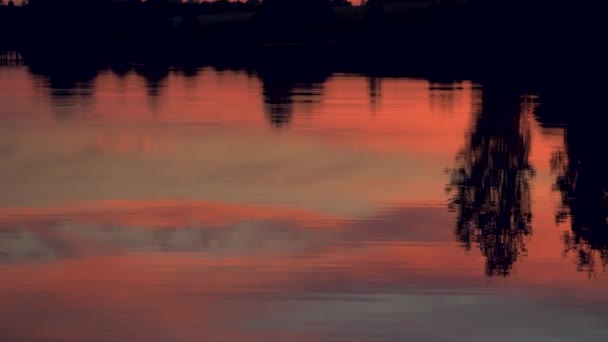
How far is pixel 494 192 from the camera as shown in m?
22.8

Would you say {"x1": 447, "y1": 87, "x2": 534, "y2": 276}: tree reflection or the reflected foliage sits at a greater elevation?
{"x1": 447, "y1": 87, "x2": 534, "y2": 276}: tree reflection

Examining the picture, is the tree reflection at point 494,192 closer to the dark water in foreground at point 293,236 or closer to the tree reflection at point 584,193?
the dark water in foreground at point 293,236

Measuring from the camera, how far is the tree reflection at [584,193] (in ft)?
56.2

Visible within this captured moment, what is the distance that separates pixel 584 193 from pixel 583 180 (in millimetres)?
1768

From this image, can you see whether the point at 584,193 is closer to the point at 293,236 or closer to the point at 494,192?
the point at 494,192

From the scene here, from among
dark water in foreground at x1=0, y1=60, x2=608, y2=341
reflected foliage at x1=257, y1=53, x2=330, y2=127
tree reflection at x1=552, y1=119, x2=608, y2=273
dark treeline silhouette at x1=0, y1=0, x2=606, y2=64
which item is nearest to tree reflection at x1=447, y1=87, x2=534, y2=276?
dark water in foreground at x1=0, y1=60, x2=608, y2=341

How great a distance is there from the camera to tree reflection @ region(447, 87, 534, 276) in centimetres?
1744

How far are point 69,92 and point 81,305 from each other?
144 feet

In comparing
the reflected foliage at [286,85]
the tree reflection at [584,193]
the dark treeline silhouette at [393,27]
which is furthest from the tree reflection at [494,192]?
the dark treeline silhouette at [393,27]

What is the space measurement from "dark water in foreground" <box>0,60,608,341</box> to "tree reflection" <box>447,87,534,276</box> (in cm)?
6

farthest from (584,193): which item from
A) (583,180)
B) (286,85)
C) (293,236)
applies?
(286,85)

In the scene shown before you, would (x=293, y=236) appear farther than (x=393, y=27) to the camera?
No

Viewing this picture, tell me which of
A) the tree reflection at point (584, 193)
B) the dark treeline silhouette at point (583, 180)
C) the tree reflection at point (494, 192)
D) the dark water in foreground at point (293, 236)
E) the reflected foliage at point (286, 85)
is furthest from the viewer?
the reflected foliage at point (286, 85)

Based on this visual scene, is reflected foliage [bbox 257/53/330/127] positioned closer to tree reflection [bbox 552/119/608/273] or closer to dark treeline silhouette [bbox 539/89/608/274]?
dark treeline silhouette [bbox 539/89/608/274]
